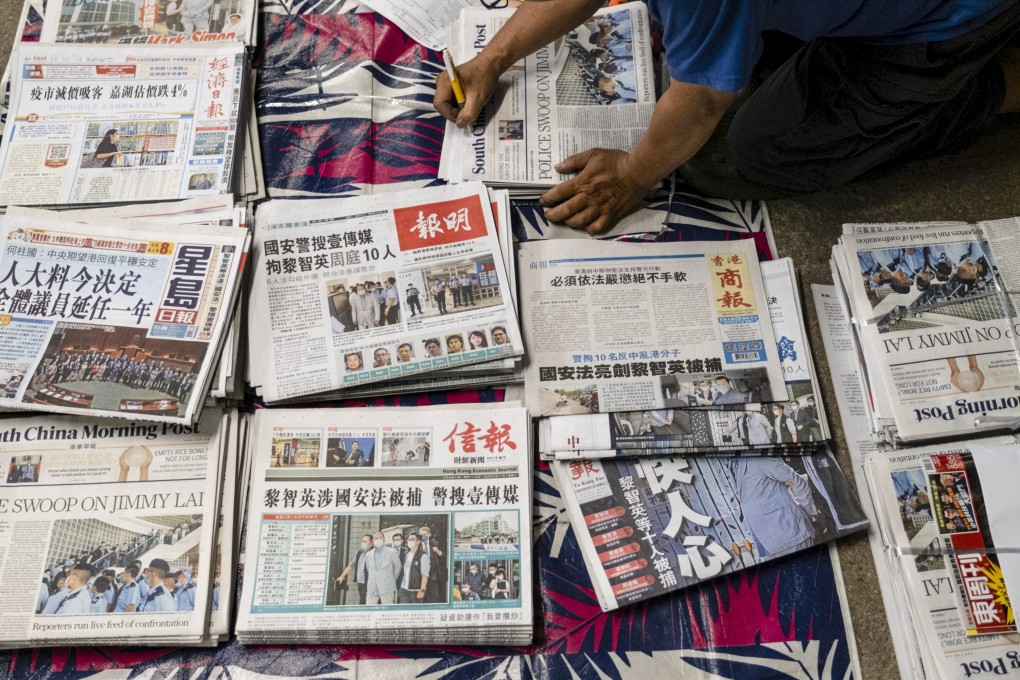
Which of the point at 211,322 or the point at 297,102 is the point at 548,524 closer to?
the point at 211,322

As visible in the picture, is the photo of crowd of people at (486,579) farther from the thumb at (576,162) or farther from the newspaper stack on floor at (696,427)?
the thumb at (576,162)

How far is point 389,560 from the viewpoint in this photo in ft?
2.82

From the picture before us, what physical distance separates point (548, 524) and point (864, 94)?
2.23 feet

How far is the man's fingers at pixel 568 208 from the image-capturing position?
1005 mm

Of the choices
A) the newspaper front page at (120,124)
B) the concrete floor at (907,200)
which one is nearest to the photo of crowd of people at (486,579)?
the concrete floor at (907,200)

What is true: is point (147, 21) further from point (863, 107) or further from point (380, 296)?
point (863, 107)

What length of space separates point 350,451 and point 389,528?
0.36 feet

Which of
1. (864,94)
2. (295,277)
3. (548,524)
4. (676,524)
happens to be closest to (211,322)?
(295,277)

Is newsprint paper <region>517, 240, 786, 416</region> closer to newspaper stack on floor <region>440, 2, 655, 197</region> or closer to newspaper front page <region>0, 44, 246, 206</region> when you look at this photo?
newspaper stack on floor <region>440, 2, 655, 197</region>

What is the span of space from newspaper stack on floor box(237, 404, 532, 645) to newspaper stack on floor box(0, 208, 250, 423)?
125 millimetres

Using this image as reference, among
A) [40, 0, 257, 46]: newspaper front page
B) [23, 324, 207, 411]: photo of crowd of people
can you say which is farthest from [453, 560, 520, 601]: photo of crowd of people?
[40, 0, 257, 46]: newspaper front page

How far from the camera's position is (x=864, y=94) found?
917mm

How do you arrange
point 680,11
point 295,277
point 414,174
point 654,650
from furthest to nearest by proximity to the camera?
point 414,174
point 295,277
point 654,650
point 680,11

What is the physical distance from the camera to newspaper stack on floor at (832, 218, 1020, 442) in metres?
0.93
